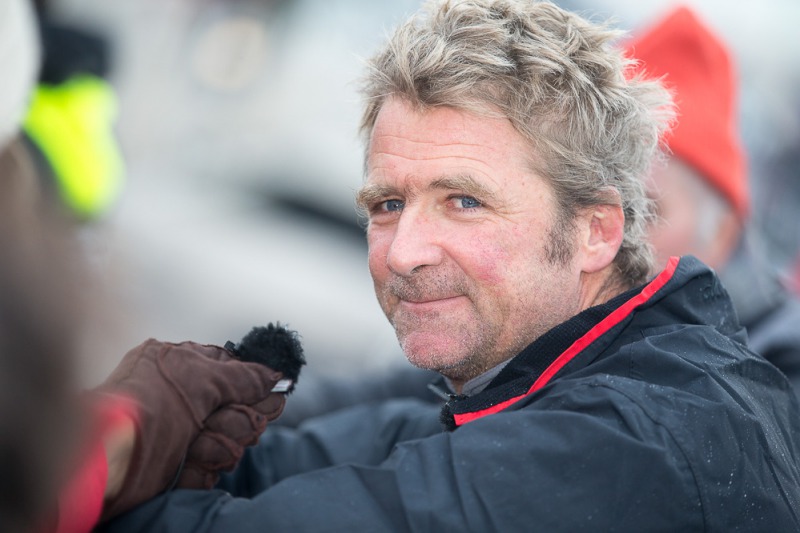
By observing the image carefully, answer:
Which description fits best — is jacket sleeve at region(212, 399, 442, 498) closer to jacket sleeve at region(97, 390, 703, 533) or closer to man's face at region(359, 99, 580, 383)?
man's face at region(359, 99, 580, 383)

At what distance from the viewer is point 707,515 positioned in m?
1.64

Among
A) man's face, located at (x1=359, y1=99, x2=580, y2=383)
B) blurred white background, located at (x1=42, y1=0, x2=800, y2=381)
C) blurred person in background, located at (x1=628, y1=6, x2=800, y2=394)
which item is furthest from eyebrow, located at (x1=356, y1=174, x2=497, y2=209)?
blurred white background, located at (x1=42, y1=0, x2=800, y2=381)

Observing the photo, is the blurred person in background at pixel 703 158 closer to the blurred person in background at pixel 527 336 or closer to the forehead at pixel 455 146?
the blurred person in background at pixel 527 336

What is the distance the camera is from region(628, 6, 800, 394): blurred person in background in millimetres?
3980

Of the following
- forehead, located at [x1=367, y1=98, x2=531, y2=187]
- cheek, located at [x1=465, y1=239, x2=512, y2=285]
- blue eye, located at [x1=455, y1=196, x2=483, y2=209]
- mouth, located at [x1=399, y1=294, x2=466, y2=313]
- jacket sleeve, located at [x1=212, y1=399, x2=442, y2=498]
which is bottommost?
jacket sleeve, located at [x1=212, y1=399, x2=442, y2=498]

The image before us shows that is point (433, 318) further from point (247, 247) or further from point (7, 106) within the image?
point (247, 247)

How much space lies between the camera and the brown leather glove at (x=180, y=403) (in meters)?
1.60

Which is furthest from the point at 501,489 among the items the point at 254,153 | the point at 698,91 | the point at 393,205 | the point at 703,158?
the point at 254,153

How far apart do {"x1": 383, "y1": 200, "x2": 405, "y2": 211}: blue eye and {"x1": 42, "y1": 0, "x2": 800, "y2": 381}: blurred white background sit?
252 centimetres

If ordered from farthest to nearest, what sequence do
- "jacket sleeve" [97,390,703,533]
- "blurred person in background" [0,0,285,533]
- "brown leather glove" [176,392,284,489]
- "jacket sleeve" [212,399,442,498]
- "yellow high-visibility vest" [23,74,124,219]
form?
"yellow high-visibility vest" [23,74,124,219], "jacket sleeve" [212,399,442,498], "brown leather glove" [176,392,284,489], "jacket sleeve" [97,390,703,533], "blurred person in background" [0,0,285,533]

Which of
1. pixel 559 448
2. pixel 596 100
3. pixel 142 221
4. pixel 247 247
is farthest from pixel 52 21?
pixel 559 448

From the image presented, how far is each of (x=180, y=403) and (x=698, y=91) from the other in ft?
10.1

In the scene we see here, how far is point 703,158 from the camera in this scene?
13.4ft

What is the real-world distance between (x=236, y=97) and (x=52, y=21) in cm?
263
